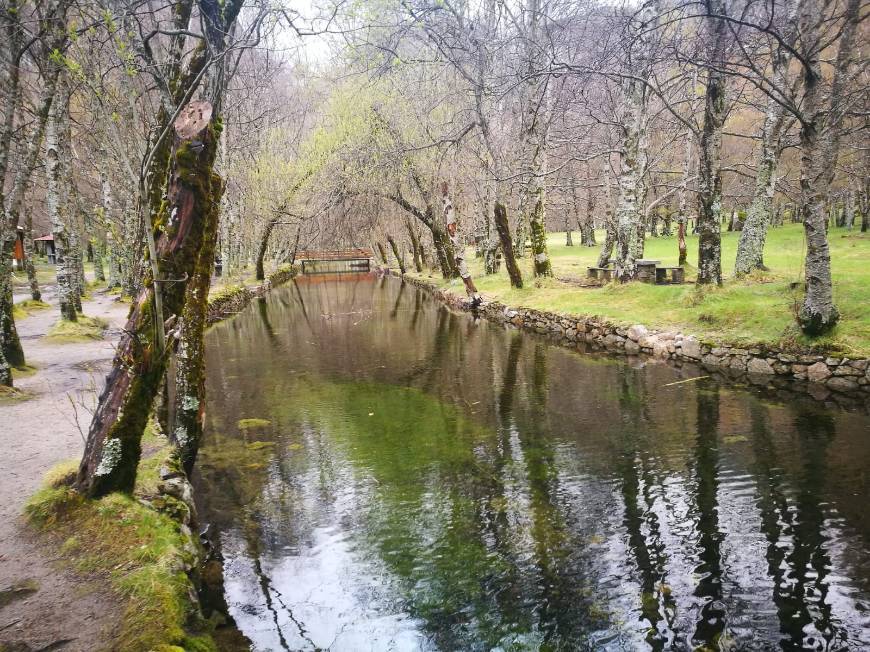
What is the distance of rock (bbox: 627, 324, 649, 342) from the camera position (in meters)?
14.8

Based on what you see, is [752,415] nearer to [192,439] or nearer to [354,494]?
[354,494]

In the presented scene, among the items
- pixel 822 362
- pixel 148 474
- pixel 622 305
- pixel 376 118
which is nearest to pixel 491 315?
pixel 622 305

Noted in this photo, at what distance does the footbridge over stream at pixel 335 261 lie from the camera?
2191 inches

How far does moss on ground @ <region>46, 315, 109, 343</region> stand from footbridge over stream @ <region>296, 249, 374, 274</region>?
125 feet

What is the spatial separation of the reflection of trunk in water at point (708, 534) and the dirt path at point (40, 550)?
14.6ft

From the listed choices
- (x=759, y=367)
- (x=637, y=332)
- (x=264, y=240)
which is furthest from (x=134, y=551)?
(x=264, y=240)

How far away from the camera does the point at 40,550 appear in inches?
188

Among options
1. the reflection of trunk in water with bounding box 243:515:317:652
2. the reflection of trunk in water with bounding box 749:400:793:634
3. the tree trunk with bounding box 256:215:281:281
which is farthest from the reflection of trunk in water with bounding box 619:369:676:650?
the tree trunk with bounding box 256:215:281:281

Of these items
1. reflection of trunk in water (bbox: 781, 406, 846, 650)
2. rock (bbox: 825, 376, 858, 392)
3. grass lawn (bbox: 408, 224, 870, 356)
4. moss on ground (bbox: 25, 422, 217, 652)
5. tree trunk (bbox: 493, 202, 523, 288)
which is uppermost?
tree trunk (bbox: 493, 202, 523, 288)

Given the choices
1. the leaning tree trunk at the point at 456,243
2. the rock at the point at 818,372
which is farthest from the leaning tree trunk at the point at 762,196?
→ the leaning tree trunk at the point at 456,243

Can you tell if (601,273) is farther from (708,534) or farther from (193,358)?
(193,358)

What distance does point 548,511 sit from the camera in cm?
661

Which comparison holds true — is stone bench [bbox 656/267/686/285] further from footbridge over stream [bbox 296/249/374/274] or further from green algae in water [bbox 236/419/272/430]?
footbridge over stream [bbox 296/249/374/274]

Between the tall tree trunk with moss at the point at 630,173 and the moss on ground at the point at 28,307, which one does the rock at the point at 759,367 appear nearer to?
the tall tree trunk with moss at the point at 630,173
